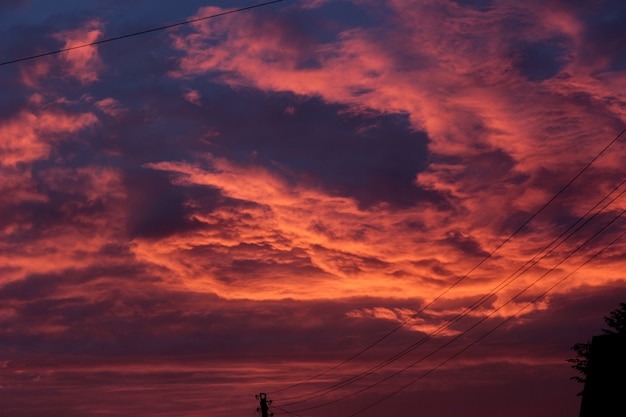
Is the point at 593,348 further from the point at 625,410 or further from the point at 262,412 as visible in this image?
the point at 262,412

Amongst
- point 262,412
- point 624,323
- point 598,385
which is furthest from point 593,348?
point 262,412

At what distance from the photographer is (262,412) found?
82438mm

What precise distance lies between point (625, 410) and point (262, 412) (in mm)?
50560

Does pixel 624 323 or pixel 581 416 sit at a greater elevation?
pixel 624 323

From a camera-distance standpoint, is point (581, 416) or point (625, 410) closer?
point (625, 410)

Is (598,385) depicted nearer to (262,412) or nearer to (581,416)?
(581,416)

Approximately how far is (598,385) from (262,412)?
48.5 m

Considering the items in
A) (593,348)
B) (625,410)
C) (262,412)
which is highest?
(262,412)

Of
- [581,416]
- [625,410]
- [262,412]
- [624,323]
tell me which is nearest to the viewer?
[625,410]

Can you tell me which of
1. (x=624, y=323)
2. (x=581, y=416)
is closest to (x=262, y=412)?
(x=624, y=323)

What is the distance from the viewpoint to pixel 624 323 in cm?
7056

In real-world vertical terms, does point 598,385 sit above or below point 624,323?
below

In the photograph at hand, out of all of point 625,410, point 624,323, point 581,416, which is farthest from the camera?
point 624,323

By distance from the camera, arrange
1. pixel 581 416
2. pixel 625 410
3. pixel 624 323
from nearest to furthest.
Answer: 1. pixel 625 410
2. pixel 581 416
3. pixel 624 323
